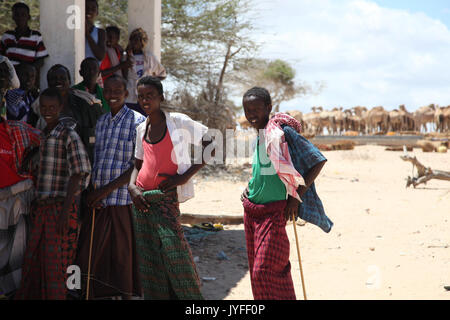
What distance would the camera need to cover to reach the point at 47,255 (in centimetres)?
317

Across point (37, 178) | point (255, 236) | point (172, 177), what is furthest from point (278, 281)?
point (37, 178)

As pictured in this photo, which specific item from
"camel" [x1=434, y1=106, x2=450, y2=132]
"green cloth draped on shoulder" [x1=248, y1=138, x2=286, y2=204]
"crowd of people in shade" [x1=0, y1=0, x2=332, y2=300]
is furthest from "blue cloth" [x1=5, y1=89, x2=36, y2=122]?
"camel" [x1=434, y1=106, x2=450, y2=132]

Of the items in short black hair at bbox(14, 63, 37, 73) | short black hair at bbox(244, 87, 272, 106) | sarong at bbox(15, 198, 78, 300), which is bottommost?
sarong at bbox(15, 198, 78, 300)

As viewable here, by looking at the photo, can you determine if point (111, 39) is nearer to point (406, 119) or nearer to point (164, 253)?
point (164, 253)

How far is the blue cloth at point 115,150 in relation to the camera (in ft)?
11.4

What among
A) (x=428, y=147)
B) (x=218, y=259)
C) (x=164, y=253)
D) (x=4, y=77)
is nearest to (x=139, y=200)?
(x=164, y=253)

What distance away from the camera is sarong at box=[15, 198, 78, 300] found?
317 centimetres

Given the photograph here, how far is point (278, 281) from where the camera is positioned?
9.99 feet

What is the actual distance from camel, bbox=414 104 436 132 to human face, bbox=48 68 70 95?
33476mm

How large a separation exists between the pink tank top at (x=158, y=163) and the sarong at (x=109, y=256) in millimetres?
539

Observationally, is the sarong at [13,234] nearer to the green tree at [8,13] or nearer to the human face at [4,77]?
the human face at [4,77]

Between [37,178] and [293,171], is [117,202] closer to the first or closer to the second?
[37,178]

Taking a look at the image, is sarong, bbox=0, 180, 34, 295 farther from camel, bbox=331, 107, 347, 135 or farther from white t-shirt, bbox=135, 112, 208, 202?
camel, bbox=331, 107, 347, 135

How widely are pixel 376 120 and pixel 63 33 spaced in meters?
32.3
